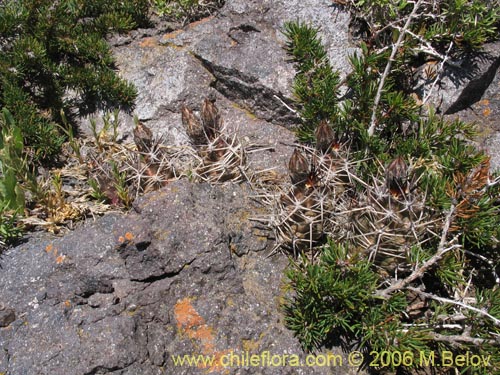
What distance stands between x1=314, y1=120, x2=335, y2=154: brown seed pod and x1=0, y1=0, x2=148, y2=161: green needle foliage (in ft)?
6.15

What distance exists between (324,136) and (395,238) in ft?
2.77

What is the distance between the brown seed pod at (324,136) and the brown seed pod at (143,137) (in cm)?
125

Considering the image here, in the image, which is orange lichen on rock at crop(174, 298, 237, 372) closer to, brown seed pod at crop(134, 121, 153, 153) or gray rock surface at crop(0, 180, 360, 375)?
gray rock surface at crop(0, 180, 360, 375)

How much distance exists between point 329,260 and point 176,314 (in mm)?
1020

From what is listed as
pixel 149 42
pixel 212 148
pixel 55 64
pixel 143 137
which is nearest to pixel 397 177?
pixel 212 148

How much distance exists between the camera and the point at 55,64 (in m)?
4.62

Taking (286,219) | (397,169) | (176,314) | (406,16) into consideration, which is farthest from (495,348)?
(406,16)

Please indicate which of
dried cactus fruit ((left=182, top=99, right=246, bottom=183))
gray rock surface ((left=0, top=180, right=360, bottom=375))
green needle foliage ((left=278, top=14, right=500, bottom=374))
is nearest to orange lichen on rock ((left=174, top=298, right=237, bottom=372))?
gray rock surface ((left=0, top=180, right=360, bottom=375))

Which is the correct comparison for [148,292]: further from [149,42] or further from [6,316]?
[149,42]

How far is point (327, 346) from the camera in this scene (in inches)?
128

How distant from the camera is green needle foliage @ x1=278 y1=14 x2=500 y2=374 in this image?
3.10 meters

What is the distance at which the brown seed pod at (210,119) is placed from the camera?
3746 millimetres

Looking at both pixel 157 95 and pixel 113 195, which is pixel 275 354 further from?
pixel 157 95

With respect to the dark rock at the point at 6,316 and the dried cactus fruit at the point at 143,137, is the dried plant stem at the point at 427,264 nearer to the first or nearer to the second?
the dried cactus fruit at the point at 143,137
